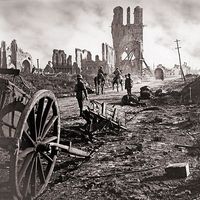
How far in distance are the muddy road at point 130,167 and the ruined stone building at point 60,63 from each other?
33373 millimetres

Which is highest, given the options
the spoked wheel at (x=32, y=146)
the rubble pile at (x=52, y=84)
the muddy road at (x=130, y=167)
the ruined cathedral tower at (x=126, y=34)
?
the ruined cathedral tower at (x=126, y=34)

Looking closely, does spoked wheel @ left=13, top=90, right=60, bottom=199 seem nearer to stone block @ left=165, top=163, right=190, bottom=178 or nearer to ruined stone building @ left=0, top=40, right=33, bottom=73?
stone block @ left=165, top=163, right=190, bottom=178

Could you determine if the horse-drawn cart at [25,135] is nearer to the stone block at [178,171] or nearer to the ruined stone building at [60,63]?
the stone block at [178,171]

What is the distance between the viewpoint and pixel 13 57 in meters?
40.3

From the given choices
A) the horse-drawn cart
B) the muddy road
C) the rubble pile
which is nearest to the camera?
the horse-drawn cart

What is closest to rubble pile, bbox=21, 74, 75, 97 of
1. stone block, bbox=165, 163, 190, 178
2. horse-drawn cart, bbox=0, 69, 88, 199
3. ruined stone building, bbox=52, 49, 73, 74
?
ruined stone building, bbox=52, 49, 73, 74

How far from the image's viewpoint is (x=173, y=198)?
14.5ft

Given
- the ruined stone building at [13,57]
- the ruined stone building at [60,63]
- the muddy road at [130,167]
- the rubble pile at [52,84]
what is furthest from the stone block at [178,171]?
the ruined stone building at [60,63]

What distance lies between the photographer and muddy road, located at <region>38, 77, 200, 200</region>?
15.4 ft

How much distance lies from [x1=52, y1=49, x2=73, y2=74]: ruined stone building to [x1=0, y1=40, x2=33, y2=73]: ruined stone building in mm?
3882

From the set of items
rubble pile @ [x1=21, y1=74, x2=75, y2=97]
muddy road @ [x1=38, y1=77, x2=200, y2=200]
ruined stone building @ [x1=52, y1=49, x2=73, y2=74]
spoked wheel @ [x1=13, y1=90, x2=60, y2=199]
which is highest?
ruined stone building @ [x1=52, y1=49, x2=73, y2=74]

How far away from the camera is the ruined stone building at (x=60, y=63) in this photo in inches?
1670

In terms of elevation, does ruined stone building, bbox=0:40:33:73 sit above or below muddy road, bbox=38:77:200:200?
above

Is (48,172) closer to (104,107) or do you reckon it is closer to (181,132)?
(104,107)
